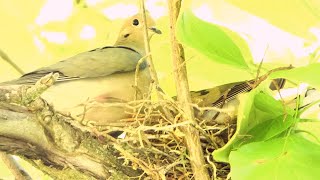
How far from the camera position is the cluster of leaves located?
656 millimetres

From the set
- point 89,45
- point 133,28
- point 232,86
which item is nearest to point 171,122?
point 232,86

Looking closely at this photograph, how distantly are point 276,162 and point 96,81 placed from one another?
0.37 meters

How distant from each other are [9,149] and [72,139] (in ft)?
0.24

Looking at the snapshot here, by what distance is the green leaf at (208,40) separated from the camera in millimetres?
678

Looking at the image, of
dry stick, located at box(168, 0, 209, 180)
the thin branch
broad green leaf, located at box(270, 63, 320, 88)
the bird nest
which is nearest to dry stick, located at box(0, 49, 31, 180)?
the thin branch

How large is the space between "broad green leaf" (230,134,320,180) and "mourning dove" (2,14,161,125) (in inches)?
9.6

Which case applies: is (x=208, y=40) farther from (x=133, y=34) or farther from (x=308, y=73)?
(x=133, y=34)

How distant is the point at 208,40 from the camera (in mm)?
684

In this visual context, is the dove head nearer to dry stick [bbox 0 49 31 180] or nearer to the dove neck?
the dove neck

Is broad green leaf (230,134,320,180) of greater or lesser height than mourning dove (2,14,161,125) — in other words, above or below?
below

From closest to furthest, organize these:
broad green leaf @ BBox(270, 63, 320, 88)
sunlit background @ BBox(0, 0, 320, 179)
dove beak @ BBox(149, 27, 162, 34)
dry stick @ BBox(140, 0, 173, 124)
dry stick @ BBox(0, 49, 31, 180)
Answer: broad green leaf @ BBox(270, 63, 320, 88) → dry stick @ BBox(140, 0, 173, 124) → dry stick @ BBox(0, 49, 31, 180) → dove beak @ BBox(149, 27, 162, 34) → sunlit background @ BBox(0, 0, 320, 179)

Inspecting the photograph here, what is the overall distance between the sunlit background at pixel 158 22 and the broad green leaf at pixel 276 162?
1.59 ft

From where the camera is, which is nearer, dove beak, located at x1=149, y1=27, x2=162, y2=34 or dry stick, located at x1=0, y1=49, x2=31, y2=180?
dry stick, located at x1=0, y1=49, x2=31, y2=180

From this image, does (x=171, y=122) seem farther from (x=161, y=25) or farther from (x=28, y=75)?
(x=161, y=25)
